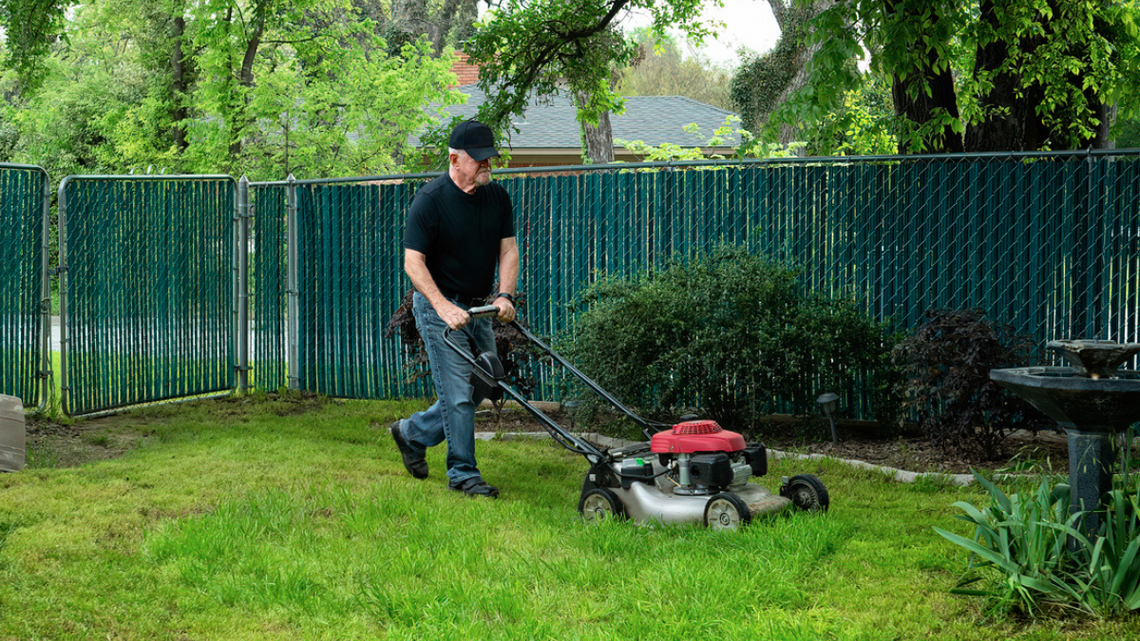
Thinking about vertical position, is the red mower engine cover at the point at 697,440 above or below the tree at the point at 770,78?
below

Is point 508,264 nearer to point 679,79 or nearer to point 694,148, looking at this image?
point 694,148

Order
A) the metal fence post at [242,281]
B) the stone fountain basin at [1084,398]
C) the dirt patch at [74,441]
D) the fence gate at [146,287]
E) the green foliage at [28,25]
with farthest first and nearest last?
the metal fence post at [242,281] → the green foliage at [28,25] → the fence gate at [146,287] → the dirt patch at [74,441] → the stone fountain basin at [1084,398]

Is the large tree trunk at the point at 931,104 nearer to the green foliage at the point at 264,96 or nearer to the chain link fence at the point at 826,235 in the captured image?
the chain link fence at the point at 826,235

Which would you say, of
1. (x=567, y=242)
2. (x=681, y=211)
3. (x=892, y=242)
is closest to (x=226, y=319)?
(x=567, y=242)

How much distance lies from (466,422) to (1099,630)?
3.42m

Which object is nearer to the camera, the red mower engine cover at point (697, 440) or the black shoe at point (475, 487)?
the red mower engine cover at point (697, 440)

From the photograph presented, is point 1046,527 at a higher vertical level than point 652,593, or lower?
higher

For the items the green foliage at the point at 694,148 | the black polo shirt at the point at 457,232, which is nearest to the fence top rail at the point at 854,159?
the black polo shirt at the point at 457,232

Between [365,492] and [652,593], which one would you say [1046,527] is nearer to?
[652,593]

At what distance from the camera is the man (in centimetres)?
577

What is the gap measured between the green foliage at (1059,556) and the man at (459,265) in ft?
8.96

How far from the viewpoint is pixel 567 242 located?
29.1ft

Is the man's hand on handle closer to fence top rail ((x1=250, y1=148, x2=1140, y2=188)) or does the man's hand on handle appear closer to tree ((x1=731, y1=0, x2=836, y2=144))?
fence top rail ((x1=250, y1=148, x2=1140, y2=188))

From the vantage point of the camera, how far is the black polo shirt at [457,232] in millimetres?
5789
